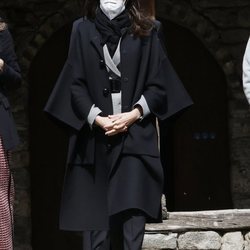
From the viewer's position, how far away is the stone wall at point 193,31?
23.8ft

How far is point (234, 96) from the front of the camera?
7.27 m

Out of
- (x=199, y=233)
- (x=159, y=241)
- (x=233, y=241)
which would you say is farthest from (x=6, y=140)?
(x=233, y=241)

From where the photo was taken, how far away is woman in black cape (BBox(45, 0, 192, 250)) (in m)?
3.99

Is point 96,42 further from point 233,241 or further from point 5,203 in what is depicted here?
point 233,241

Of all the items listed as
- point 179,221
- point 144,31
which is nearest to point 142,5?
point 144,31

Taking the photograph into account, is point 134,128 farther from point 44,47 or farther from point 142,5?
point 44,47

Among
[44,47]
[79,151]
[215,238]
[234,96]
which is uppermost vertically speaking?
[44,47]

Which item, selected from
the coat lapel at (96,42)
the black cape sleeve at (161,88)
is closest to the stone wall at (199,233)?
the black cape sleeve at (161,88)

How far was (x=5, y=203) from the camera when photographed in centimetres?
437

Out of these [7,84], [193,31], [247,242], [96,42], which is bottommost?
[247,242]

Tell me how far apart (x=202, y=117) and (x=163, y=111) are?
334 cm

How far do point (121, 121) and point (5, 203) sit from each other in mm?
830

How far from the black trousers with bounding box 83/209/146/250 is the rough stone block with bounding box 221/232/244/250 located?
1.46 m

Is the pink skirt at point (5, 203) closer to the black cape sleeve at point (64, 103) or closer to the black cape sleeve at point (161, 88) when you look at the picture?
the black cape sleeve at point (64, 103)
